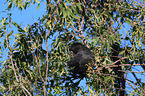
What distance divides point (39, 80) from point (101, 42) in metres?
1.50

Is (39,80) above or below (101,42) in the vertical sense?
below

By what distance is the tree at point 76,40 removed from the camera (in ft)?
18.6

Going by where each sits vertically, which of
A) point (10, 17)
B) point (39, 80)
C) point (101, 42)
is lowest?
point (39, 80)

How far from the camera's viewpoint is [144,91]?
229 inches

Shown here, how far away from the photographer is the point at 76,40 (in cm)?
602

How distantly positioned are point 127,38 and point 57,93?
1918 millimetres

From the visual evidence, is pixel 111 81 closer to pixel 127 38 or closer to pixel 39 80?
pixel 127 38

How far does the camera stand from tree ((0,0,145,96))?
5684mm

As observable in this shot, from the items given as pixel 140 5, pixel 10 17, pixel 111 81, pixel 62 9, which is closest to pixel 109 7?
pixel 140 5

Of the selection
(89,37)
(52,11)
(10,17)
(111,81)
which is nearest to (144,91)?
(111,81)

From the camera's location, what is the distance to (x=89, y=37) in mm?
6012

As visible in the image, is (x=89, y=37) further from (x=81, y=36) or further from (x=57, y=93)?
(x=57, y=93)

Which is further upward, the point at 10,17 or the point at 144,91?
the point at 10,17

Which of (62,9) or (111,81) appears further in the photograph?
(111,81)
